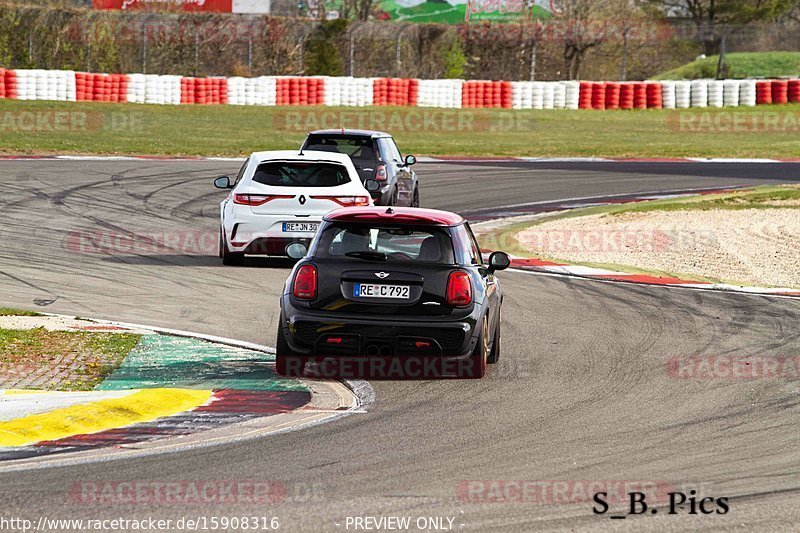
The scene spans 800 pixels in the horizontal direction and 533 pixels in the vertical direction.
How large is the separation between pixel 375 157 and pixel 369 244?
10461mm

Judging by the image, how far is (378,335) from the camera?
29.8 feet

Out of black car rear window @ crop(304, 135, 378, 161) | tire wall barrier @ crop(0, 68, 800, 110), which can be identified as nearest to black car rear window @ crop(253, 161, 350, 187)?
black car rear window @ crop(304, 135, 378, 161)

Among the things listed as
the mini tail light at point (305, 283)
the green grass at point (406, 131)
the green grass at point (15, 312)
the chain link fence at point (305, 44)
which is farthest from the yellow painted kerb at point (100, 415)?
the chain link fence at point (305, 44)

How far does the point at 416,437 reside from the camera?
755cm

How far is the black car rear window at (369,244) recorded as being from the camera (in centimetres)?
950

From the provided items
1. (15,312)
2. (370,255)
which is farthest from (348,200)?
(370,255)

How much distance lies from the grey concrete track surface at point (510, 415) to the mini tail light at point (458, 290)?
1.89ft

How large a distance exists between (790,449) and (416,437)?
2.09m

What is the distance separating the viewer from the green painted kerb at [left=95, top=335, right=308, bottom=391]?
9.01 meters

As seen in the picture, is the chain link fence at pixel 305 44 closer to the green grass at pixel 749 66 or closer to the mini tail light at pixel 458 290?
the green grass at pixel 749 66

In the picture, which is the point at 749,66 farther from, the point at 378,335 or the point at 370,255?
the point at 378,335

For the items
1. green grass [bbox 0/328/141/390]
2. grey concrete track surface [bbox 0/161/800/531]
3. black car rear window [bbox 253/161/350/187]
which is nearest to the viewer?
grey concrete track surface [bbox 0/161/800/531]

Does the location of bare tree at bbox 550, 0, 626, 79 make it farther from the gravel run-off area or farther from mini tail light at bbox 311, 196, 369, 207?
mini tail light at bbox 311, 196, 369, 207

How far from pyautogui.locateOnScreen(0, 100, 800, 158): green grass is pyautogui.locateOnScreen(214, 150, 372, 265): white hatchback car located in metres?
17.6
